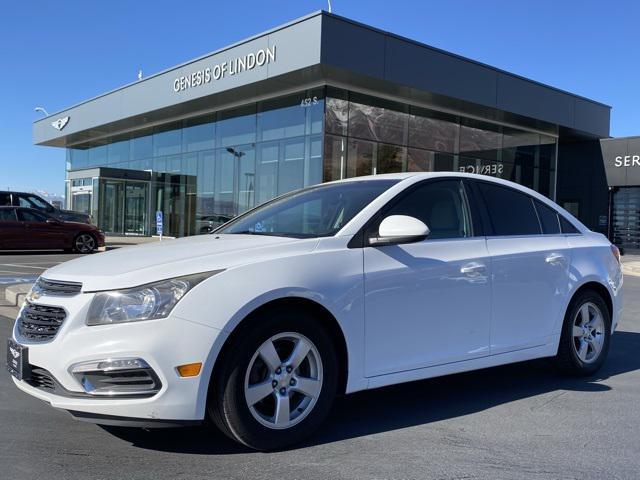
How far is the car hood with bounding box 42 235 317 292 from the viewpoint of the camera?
3.39 meters

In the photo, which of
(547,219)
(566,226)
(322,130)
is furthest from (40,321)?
(322,130)

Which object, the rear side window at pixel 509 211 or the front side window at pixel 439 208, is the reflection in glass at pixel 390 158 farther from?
the front side window at pixel 439 208

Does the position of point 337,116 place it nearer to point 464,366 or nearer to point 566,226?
point 566,226

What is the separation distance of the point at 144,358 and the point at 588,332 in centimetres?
401

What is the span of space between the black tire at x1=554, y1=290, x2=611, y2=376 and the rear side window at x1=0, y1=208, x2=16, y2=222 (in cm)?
1645

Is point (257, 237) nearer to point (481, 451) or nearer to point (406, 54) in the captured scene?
point (481, 451)

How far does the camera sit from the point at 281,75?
17578 mm

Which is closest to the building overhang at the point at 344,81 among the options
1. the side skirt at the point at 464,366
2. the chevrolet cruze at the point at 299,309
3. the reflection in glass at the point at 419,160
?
the reflection in glass at the point at 419,160

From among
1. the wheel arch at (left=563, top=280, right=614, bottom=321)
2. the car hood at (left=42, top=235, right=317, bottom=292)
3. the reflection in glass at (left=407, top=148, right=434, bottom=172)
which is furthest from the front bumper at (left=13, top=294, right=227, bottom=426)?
the reflection in glass at (left=407, top=148, right=434, bottom=172)

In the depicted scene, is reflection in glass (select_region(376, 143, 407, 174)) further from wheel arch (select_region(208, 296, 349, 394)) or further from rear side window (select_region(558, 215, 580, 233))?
wheel arch (select_region(208, 296, 349, 394))

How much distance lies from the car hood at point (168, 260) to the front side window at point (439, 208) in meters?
0.95

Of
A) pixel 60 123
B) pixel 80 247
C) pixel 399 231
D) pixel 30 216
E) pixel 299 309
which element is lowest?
pixel 80 247

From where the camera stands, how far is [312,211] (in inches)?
181

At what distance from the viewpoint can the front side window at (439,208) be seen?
4452mm
